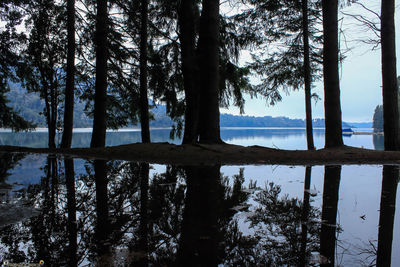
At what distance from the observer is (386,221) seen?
2.29 m

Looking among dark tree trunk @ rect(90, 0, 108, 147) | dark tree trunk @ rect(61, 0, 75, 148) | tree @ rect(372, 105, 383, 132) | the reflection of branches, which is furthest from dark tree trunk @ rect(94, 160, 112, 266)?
tree @ rect(372, 105, 383, 132)

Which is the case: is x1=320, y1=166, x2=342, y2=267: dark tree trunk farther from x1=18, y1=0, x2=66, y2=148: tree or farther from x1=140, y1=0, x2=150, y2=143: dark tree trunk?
x1=18, y1=0, x2=66, y2=148: tree

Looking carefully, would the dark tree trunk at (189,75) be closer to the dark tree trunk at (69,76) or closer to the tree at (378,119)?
the dark tree trunk at (69,76)

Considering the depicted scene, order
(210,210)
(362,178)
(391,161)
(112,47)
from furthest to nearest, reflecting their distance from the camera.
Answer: (112,47), (391,161), (362,178), (210,210)

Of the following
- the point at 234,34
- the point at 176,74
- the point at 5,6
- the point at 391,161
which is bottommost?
the point at 391,161

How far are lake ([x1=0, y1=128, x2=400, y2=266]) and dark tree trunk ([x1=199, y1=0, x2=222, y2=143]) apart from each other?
3.91m

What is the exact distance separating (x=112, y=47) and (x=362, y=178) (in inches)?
362

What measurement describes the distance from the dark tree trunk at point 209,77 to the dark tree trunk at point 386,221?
466 centimetres

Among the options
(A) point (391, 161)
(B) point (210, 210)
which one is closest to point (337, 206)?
(B) point (210, 210)

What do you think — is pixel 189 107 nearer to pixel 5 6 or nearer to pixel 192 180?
pixel 192 180

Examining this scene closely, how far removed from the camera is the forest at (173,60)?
8.16 meters

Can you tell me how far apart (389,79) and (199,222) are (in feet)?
29.7

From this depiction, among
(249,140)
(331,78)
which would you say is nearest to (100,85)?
(331,78)

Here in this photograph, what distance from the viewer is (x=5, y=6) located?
1035cm
